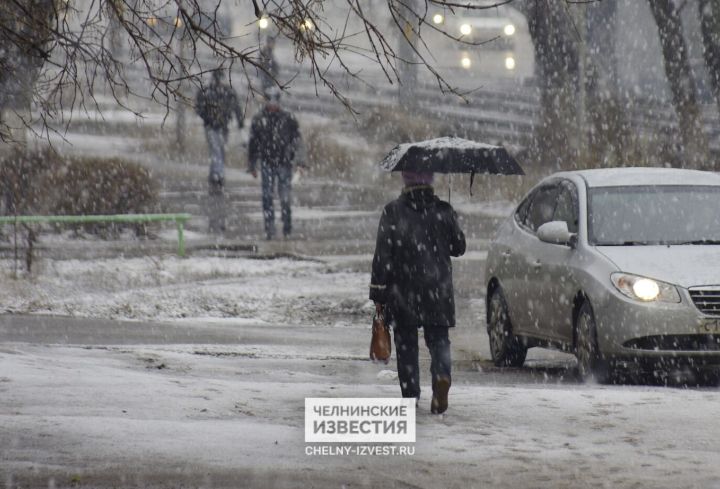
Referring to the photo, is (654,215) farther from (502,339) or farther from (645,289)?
(502,339)

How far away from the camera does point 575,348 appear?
11.0 metres

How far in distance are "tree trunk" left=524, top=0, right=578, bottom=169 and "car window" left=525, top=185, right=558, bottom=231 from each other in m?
17.9

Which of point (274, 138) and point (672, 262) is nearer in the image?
point (672, 262)

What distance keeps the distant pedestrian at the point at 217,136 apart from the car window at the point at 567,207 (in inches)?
460

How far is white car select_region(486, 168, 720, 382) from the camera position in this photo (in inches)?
405

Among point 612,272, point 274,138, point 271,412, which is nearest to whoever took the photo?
point 271,412

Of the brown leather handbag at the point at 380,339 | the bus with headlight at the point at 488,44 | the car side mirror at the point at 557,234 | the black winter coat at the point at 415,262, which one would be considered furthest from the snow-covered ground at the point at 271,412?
the bus with headlight at the point at 488,44

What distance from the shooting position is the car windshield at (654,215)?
11.1 metres

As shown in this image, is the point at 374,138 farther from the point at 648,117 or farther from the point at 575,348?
the point at 575,348

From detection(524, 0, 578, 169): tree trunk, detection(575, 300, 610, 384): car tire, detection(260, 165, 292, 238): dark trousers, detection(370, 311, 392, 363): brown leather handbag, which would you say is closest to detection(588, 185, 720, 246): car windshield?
detection(575, 300, 610, 384): car tire

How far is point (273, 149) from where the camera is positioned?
2150 centimetres

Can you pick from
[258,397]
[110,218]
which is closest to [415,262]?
[258,397]

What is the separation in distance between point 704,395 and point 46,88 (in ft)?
15.6

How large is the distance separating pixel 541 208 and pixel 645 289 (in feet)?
6.77
